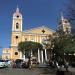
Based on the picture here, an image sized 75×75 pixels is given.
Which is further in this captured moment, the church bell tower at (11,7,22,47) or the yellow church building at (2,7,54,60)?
the church bell tower at (11,7,22,47)

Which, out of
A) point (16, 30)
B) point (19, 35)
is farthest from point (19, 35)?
point (16, 30)

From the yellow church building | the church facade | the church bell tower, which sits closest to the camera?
the church facade

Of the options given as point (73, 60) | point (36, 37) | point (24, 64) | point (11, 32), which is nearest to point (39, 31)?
point (36, 37)

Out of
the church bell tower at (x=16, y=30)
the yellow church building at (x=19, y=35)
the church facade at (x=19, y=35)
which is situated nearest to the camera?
the church facade at (x=19, y=35)

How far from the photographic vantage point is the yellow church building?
112250mm

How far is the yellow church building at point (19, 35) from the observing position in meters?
112

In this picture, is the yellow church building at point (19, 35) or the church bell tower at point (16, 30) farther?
the church bell tower at point (16, 30)

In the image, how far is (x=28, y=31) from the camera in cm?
11744

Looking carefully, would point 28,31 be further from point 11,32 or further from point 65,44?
point 65,44

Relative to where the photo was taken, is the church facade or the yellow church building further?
the yellow church building

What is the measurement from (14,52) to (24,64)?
185 feet

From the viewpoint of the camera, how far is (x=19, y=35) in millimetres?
113750

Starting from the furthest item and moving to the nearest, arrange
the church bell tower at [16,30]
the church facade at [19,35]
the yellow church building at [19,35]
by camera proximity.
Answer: the church bell tower at [16,30] → the yellow church building at [19,35] → the church facade at [19,35]

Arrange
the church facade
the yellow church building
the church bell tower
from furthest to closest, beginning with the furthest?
1. the church bell tower
2. the yellow church building
3. the church facade
